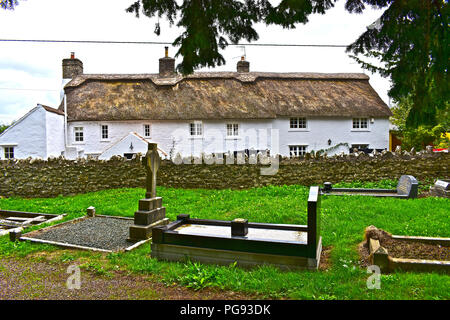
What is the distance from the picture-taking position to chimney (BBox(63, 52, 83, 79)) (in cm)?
2494

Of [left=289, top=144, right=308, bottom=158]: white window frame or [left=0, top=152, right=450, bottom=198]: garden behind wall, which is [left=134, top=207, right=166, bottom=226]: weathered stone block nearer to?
[left=0, top=152, right=450, bottom=198]: garden behind wall

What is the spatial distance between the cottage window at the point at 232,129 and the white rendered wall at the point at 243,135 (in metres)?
0.27

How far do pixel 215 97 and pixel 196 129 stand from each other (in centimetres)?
299

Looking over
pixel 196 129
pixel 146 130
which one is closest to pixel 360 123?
pixel 196 129

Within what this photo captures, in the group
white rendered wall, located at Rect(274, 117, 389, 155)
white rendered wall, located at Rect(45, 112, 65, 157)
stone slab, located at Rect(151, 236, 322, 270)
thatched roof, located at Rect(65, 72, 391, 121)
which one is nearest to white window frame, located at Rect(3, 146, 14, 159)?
white rendered wall, located at Rect(45, 112, 65, 157)

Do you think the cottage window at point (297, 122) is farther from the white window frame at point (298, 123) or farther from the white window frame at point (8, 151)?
the white window frame at point (8, 151)

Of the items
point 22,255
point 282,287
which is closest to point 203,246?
point 282,287

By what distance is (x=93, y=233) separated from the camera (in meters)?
7.73

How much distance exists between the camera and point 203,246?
5.48 meters

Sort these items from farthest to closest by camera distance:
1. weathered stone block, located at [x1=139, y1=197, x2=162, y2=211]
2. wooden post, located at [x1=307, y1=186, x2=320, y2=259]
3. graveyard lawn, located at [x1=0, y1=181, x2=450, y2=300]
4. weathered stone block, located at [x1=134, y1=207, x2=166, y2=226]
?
1. weathered stone block, located at [x1=139, y1=197, x2=162, y2=211]
2. weathered stone block, located at [x1=134, y1=207, x2=166, y2=226]
3. wooden post, located at [x1=307, y1=186, x2=320, y2=259]
4. graveyard lawn, located at [x1=0, y1=181, x2=450, y2=300]

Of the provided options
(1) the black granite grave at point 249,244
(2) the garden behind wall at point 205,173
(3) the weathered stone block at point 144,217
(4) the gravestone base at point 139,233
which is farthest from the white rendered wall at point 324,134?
(1) the black granite grave at point 249,244

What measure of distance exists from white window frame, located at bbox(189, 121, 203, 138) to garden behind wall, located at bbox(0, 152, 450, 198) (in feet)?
28.8

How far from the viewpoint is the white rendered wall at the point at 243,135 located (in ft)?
71.8

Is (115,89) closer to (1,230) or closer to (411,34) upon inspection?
(1,230)
